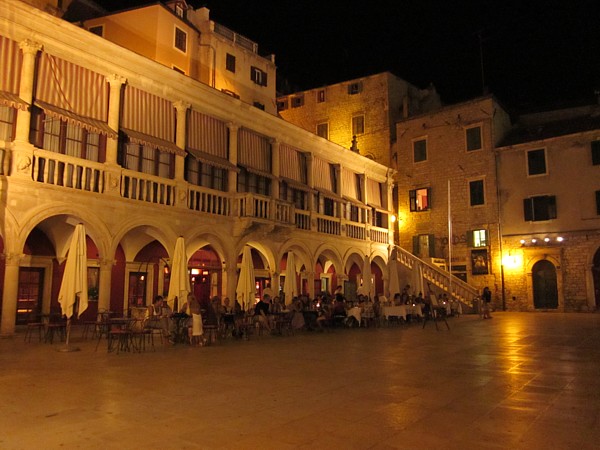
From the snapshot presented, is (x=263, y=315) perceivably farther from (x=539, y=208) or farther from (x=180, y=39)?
(x=539, y=208)

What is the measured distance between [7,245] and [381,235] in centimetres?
2164

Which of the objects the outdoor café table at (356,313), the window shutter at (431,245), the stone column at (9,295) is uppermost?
the window shutter at (431,245)

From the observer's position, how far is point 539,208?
2942 centimetres

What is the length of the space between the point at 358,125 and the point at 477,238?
1179 cm

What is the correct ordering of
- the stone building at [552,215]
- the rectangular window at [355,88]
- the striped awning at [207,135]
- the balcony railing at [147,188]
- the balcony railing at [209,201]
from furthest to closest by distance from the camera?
1. the rectangular window at [355,88]
2. the stone building at [552,215]
3. the striped awning at [207,135]
4. the balcony railing at [209,201]
5. the balcony railing at [147,188]

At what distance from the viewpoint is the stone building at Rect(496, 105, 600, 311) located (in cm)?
2780

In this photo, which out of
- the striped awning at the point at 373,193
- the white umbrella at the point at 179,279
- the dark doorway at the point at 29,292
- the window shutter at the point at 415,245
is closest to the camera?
the white umbrella at the point at 179,279

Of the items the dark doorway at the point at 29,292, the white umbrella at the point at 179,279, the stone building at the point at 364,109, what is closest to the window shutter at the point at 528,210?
the stone building at the point at 364,109

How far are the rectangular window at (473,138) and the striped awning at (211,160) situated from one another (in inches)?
705

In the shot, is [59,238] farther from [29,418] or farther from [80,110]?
[29,418]

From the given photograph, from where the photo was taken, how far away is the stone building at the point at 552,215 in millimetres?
27797

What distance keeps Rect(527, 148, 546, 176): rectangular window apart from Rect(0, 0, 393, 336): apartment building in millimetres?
13352

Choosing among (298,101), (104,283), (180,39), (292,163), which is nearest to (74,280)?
(104,283)

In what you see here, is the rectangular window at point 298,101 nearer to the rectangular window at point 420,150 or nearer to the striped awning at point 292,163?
the rectangular window at point 420,150
